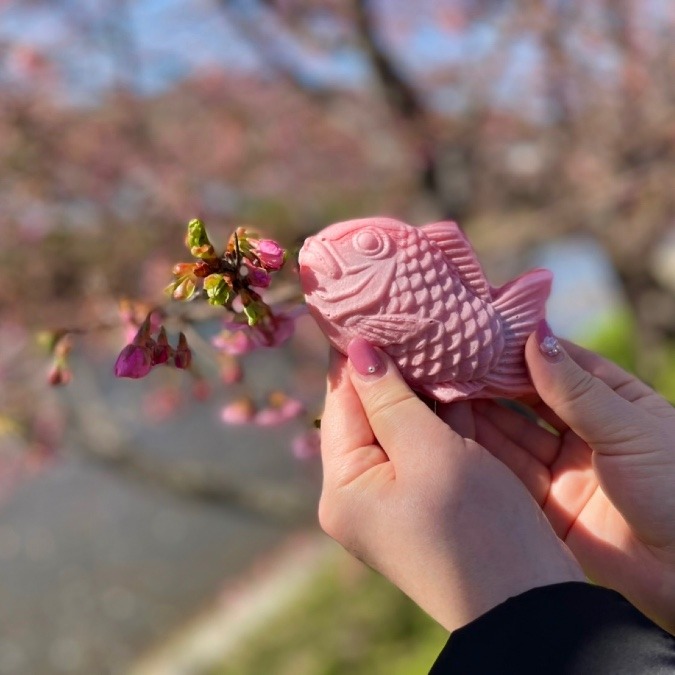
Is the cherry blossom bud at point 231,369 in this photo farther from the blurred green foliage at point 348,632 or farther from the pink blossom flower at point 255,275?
the blurred green foliage at point 348,632

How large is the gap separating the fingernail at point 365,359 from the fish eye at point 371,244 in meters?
0.13

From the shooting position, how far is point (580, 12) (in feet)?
10.6

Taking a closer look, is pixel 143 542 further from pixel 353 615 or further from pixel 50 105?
pixel 50 105

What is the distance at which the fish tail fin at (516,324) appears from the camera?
121 centimetres

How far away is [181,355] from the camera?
1.15 metres

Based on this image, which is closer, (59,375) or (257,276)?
(257,276)

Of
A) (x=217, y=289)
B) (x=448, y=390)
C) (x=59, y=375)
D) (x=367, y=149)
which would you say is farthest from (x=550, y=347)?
(x=367, y=149)

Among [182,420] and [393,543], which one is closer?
[393,543]

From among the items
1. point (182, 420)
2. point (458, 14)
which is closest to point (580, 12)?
point (458, 14)

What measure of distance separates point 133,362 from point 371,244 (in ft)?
1.27

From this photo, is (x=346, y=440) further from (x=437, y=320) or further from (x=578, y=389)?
(x=578, y=389)

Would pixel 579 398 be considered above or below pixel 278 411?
above

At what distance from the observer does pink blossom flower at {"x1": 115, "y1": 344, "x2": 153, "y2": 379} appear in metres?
1.09

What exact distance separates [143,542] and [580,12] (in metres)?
6.67
